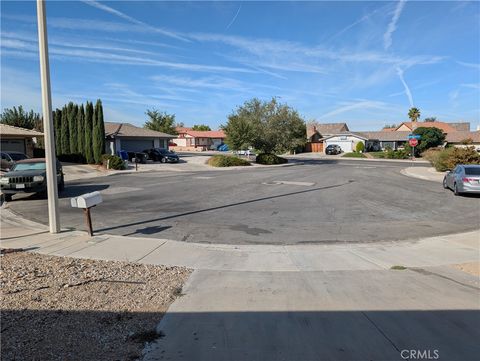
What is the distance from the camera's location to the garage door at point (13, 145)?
3512 cm

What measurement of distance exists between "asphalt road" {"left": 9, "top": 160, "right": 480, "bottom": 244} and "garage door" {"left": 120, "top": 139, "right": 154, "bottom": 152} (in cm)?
2699

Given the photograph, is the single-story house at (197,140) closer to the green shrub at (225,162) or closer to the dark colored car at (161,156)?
the dark colored car at (161,156)

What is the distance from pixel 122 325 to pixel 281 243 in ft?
16.9

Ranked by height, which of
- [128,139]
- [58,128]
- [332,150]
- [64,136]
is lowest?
[332,150]

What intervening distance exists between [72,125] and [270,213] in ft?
109

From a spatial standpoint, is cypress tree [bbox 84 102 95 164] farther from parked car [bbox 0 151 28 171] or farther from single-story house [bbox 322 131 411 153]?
single-story house [bbox 322 131 411 153]

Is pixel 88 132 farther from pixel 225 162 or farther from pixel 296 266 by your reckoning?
pixel 296 266

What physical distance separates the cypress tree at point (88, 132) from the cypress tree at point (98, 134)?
65cm

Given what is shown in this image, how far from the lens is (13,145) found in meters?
36.1

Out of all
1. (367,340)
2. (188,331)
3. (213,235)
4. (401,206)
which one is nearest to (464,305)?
(367,340)

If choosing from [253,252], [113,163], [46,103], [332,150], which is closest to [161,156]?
[113,163]

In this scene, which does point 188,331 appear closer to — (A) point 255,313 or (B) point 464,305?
(A) point 255,313

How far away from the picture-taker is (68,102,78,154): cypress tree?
1575 inches

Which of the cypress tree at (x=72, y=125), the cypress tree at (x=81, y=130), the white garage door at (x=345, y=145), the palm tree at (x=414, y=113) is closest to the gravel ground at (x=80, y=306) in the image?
the cypress tree at (x=81, y=130)
